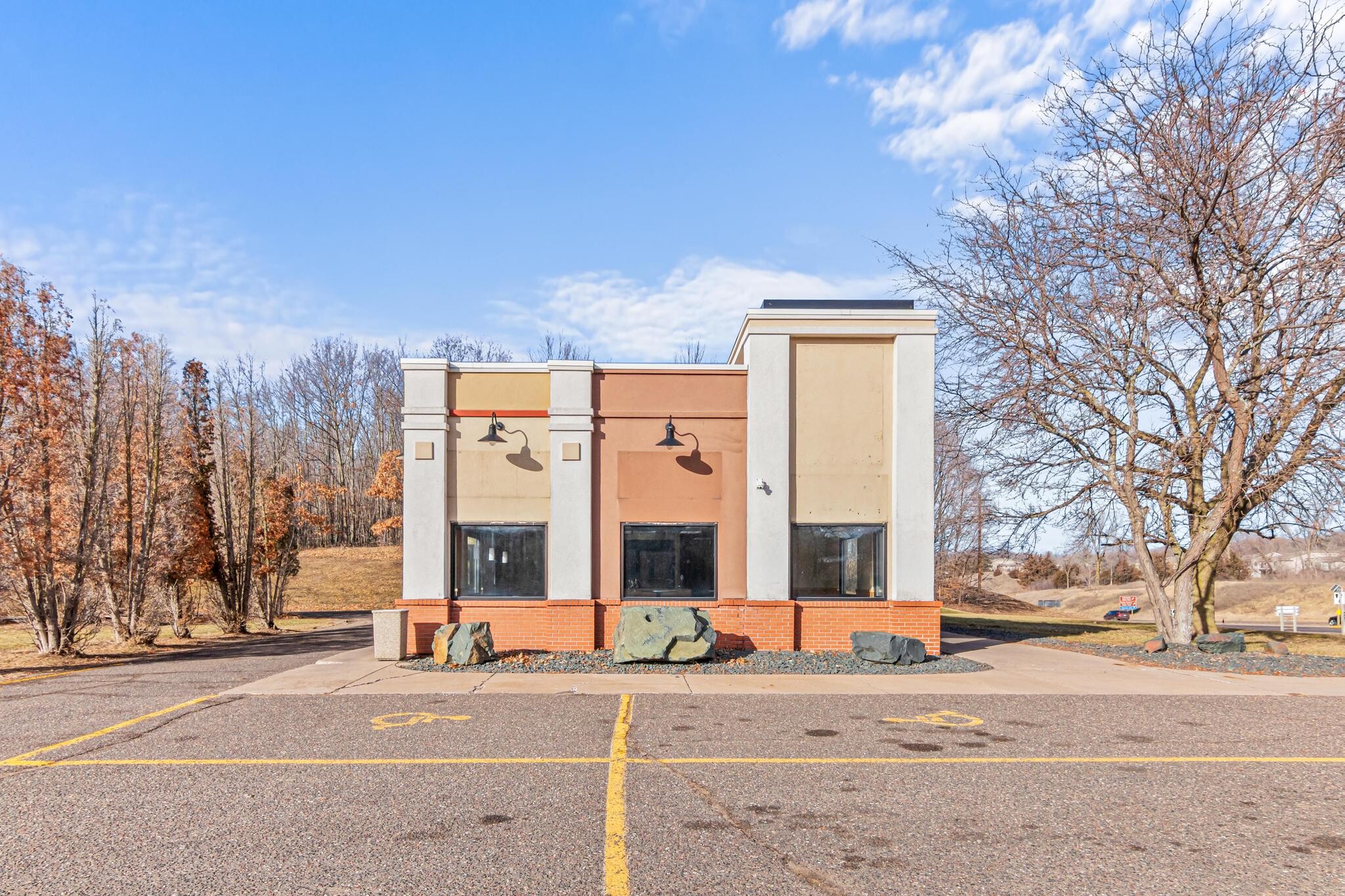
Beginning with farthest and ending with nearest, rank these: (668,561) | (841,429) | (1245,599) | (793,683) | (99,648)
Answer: (1245,599) → (99,648) → (841,429) → (668,561) → (793,683)

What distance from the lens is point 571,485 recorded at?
14047 millimetres

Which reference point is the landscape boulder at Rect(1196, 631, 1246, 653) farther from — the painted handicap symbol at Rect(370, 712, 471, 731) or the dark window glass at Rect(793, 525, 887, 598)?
the painted handicap symbol at Rect(370, 712, 471, 731)

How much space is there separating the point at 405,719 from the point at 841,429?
867cm

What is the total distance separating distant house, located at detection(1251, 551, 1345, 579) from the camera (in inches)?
652

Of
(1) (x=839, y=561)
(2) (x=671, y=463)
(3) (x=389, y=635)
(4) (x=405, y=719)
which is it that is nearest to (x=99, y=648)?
(3) (x=389, y=635)

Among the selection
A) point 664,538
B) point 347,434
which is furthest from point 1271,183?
point 347,434

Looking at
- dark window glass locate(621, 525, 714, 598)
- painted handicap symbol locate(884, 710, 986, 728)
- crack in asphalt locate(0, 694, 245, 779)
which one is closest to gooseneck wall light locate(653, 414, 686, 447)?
dark window glass locate(621, 525, 714, 598)

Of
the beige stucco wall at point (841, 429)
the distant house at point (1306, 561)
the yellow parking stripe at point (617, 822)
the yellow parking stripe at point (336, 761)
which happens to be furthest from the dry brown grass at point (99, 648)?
the distant house at point (1306, 561)

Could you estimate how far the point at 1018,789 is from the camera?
641cm

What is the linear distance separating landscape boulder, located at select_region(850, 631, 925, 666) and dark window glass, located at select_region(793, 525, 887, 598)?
38.2 inches

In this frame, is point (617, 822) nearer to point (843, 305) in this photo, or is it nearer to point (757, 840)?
point (757, 840)

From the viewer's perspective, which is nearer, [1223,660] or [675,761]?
[675,761]

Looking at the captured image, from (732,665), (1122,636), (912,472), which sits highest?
(912,472)

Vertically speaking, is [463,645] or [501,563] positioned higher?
[501,563]
